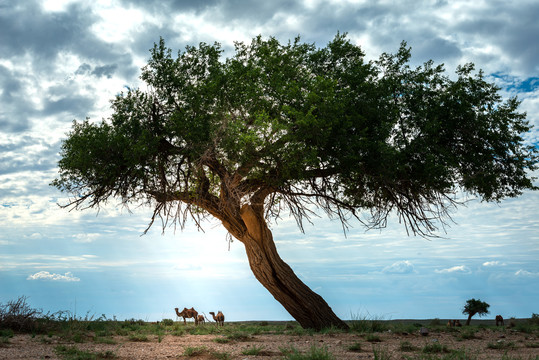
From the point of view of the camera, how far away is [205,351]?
8664 millimetres

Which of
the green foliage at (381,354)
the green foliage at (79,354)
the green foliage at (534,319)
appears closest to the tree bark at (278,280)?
the green foliage at (381,354)

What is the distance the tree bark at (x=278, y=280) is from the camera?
14.8 m

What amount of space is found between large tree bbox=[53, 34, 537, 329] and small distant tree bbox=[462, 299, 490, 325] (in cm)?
491

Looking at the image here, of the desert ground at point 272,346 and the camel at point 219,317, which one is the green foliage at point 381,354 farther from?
the camel at point 219,317

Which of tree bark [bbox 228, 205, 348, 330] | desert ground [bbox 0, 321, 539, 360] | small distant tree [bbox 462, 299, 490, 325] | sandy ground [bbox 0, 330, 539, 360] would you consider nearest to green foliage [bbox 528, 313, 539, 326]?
small distant tree [bbox 462, 299, 490, 325]

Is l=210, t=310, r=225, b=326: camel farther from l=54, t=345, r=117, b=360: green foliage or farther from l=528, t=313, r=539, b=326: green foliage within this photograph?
l=528, t=313, r=539, b=326: green foliage

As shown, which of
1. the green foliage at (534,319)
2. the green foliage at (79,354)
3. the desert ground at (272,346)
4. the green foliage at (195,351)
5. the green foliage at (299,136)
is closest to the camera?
the green foliage at (79,354)

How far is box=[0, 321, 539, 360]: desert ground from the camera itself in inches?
328

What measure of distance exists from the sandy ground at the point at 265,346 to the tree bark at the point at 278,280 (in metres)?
2.60

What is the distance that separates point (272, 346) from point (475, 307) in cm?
1136

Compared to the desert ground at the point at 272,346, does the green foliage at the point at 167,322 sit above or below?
above

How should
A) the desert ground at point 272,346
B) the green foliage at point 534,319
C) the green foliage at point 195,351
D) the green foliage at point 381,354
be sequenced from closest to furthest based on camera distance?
the green foliage at point 381,354
the desert ground at point 272,346
the green foliage at point 195,351
the green foliage at point 534,319

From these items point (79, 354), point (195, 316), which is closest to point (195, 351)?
point (79, 354)

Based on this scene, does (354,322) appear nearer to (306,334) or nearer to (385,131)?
(306,334)
